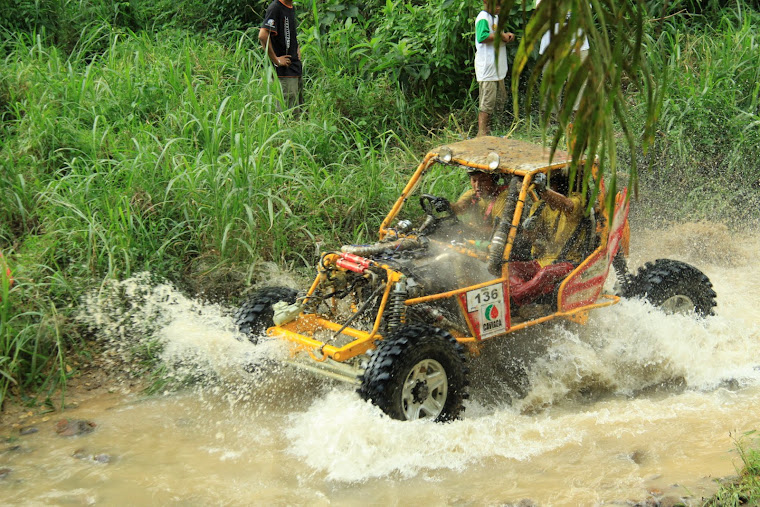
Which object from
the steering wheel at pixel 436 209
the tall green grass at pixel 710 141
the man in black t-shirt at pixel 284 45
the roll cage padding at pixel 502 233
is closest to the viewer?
the roll cage padding at pixel 502 233

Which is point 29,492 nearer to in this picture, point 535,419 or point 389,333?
point 389,333

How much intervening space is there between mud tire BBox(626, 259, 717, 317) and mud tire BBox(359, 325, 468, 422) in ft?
6.71

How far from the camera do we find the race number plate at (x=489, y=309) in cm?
501

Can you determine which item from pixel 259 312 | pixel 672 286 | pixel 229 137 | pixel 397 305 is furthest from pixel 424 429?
pixel 229 137

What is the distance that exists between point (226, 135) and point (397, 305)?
327 centimetres

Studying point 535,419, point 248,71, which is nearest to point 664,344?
point 535,419

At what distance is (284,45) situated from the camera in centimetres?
833

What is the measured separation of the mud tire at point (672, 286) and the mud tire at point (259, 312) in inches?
108

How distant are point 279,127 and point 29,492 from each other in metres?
4.23

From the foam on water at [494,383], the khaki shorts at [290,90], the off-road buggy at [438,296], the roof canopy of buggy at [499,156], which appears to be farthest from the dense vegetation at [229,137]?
the off-road buggy at [438,296]

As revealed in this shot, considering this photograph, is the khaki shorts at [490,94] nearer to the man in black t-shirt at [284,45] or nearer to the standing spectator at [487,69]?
the standing spectator at [487,69]

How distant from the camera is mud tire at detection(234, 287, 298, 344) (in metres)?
Result: 5.38

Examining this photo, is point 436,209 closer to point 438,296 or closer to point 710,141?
point 438,296

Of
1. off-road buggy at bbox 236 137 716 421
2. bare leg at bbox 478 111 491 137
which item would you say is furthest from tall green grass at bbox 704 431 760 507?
bare leg at bbox 478 111 491 137
